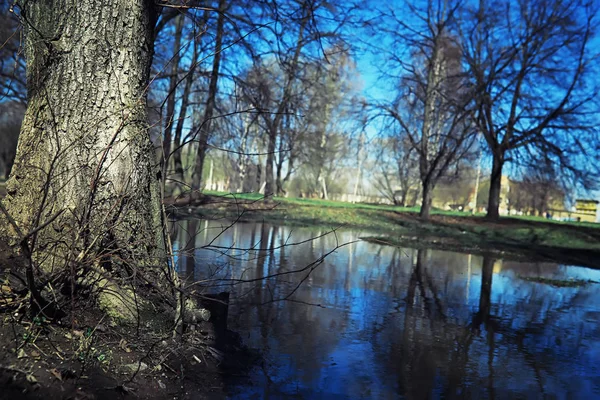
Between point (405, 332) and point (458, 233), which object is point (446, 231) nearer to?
point (458, 233)

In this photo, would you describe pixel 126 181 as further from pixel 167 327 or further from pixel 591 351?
pixel 591 351

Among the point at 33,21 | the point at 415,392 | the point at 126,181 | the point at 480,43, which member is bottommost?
the point at 415,392

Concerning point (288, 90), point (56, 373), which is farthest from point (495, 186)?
point (56, 373)

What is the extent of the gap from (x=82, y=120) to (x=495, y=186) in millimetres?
24905

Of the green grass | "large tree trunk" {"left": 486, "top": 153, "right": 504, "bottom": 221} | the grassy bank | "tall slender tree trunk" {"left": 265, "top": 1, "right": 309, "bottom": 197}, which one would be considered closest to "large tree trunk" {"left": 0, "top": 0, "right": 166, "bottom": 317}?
"tall slender tree trunk" {"left": 265, "top": 1, "right": 309, "bottom": 197}

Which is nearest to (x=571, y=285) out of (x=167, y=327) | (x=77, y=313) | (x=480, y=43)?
(x=167, y=327)

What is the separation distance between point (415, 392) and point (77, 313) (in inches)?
93.7

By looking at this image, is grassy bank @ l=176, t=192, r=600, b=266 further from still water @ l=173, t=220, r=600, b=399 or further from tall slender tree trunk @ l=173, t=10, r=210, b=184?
still water @ l=173, t=220, r=600, b=399

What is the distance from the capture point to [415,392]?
12.9ft

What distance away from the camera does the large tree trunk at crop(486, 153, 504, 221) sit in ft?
80.1

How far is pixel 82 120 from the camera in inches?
151

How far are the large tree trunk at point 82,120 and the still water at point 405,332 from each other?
2.13 ft

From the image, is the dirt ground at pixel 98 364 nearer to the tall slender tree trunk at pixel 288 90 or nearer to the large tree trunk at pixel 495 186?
the tall slender tree trunk at pixel 288 90

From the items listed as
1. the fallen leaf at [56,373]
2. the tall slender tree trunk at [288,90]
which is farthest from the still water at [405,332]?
the tall slender tree trunk at [288,90]
